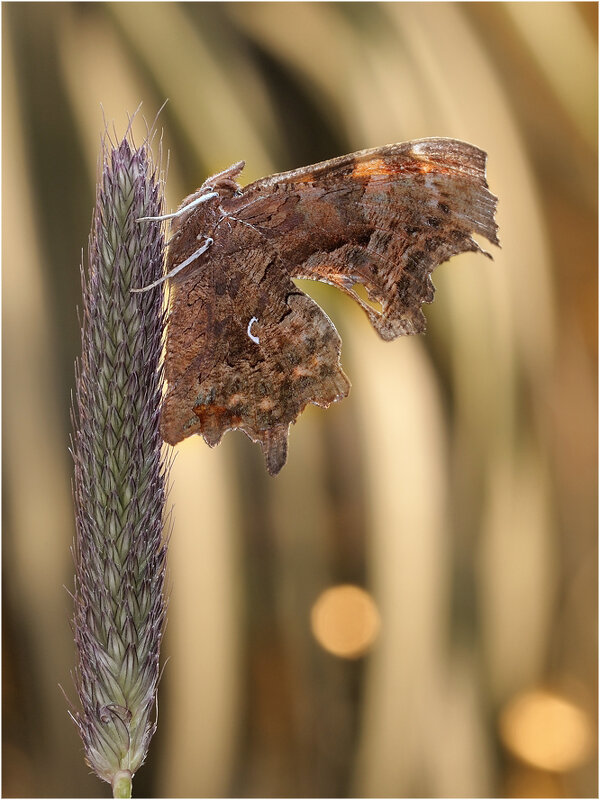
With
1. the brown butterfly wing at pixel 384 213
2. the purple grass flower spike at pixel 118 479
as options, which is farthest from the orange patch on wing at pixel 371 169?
the purple grass flower spike at pixel 118 479

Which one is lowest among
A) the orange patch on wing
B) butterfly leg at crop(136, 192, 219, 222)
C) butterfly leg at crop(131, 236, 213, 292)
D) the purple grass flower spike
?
the purple grass flower spike

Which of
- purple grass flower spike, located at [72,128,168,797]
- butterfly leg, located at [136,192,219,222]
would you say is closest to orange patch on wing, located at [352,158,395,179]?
butterfly leg, located at [136,192,219,222]

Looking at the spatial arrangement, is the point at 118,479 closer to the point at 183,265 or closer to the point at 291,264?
the point at 183,265

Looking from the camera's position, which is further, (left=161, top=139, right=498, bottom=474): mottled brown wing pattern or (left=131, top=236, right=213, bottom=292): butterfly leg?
(left=161, top=139, right=498, bottom=474): mottled brown wing pattern

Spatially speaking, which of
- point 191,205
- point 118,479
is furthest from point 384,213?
point 118,479

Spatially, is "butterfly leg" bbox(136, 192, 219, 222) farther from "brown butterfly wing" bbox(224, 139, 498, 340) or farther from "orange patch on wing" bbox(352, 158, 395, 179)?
"orange patch on wing" bbox(352, 158, 395, 179)

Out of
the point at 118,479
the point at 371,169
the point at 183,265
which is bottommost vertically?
the point at 118,479

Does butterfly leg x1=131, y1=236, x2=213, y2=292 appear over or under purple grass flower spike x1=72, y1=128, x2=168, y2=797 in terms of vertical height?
over
